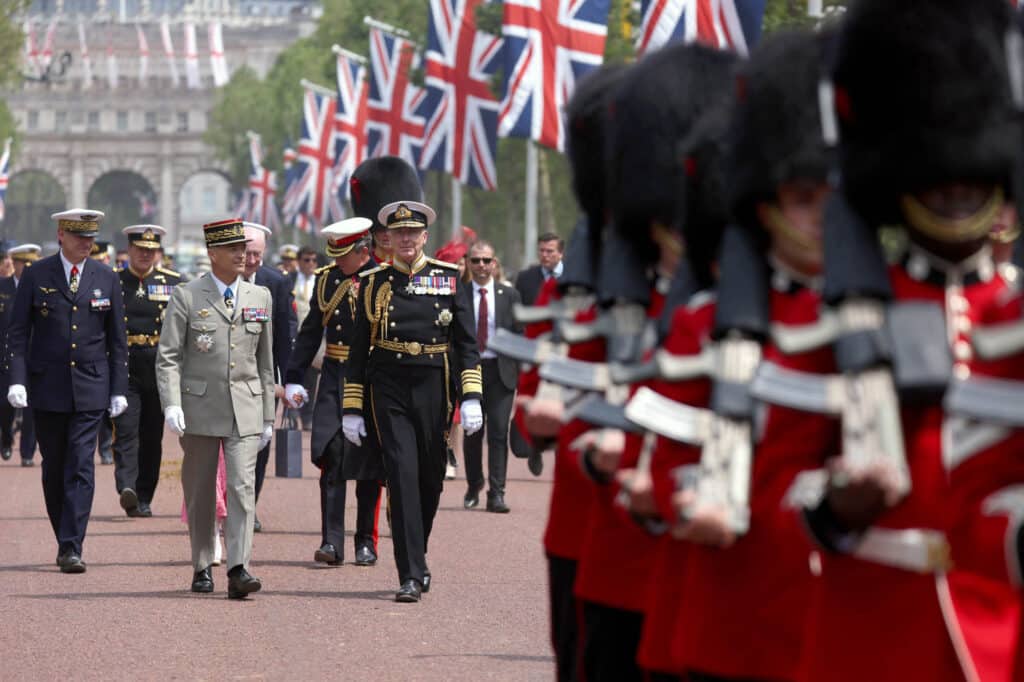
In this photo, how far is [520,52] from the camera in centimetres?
2389

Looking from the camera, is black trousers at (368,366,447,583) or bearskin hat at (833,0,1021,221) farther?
black trousers at (368,366,447,583)

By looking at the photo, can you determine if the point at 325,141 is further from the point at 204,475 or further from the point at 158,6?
the point at 158,6

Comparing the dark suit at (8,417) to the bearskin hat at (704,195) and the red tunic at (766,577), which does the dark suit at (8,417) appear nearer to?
the bearskin hat at (704,195)

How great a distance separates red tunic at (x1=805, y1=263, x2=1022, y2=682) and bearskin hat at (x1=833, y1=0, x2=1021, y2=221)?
183mm

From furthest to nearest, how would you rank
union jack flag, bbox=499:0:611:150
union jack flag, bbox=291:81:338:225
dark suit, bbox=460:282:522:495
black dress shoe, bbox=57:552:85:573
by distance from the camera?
union jack flag, bbox=291:81:338:225 → union jack flag, bbox=499:0:611:150 → dark suit, bbox=460:282:522:495 → black dress shoe, bbox=57:552:85:573

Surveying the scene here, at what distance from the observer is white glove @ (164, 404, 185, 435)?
1020 cm

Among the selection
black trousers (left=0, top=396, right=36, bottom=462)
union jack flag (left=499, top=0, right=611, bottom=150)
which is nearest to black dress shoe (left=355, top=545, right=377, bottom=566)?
black trousers (left=0, top=396, right=36, bottom=462)

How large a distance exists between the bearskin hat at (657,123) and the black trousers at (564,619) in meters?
0.97

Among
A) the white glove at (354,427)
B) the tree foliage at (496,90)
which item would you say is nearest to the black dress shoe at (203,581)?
the white glove at (354,427)

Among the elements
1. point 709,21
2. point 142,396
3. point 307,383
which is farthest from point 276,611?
point 307,383

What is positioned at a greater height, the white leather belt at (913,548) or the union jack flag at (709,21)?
the union jack flag at (709,21)

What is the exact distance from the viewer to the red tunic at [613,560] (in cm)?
535

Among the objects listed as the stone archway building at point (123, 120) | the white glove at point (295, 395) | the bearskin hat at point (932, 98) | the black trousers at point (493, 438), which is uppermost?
the bearskin hat at point (932, 98)

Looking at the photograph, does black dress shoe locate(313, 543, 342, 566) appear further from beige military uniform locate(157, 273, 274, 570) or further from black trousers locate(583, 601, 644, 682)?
black trousers locate(583, 601, 644, 682)
